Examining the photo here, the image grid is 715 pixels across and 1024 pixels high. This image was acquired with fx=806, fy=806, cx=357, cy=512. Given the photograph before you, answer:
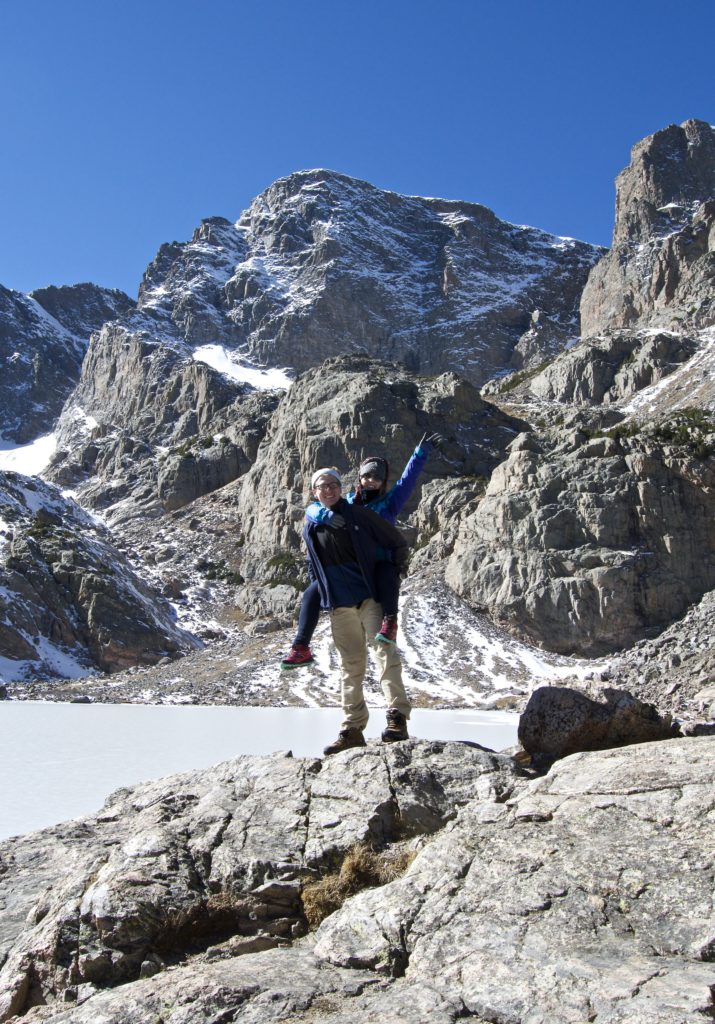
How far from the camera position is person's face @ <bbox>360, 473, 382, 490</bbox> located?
898 centimetres

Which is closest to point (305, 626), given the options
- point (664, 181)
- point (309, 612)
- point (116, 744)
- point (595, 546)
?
point (309, 612)

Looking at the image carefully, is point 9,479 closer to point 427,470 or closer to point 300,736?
point 427,470

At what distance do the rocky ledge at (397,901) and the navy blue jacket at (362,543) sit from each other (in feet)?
5.47

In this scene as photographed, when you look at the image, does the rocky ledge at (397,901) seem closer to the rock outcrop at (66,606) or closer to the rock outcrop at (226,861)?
the rock outcrop at (226,861)

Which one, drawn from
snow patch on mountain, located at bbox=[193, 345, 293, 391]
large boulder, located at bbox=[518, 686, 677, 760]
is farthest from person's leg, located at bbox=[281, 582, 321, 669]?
snow patch on mountain, located at bbox=[193, 345, 293, 391]

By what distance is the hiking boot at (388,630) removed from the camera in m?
8.31

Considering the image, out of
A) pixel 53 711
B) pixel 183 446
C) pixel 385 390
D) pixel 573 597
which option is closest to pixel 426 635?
pixel 573 597

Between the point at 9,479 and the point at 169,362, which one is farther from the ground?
the point at 169,362

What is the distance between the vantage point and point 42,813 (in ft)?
40.6

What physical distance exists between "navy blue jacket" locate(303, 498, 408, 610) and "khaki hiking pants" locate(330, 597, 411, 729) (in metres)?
0.16

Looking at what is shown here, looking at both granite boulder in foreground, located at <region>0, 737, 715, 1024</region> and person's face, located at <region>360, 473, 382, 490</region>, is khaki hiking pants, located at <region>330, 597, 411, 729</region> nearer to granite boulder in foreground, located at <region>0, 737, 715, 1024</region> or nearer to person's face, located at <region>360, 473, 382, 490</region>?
granite boulder in foreground, located at <region>0, 737, 715, 1024</region>

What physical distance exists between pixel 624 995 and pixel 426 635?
54034 mm

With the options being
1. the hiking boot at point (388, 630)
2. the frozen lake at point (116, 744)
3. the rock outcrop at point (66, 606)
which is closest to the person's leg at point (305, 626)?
the hiking boot at point (388, 630)

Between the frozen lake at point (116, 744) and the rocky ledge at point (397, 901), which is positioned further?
the frozen lake at point (116, 744)
